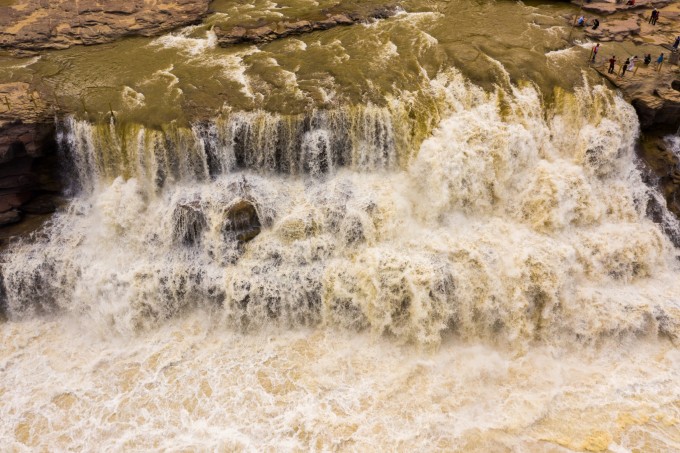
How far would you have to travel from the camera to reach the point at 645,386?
11703 mm

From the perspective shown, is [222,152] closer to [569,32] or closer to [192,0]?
[192,0]

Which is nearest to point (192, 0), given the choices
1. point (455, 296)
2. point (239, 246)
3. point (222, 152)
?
point (222, 152)

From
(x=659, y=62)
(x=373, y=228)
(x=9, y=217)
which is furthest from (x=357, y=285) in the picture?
(x=659, y=62)

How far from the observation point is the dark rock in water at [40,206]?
588 inches

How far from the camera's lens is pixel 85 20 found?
1970cm

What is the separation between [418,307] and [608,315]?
5.19 m

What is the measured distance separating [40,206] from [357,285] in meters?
10.4

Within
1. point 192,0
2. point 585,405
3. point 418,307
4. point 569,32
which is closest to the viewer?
point 585,405

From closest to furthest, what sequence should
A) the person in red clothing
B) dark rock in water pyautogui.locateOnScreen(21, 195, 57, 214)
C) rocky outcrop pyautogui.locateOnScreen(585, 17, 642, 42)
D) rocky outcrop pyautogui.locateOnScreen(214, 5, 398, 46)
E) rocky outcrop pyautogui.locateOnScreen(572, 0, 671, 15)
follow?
dark rock in water pyautogui.locateOnScreen(21, 195, 57, 214) < the person in red clothing < rocky outcrop pyautogui.locateOnScreen(585, 17, 642, 42) < rocky outcrop pyautogui.locateOnScreen(214, 5, 398, 46) < rocky outcrop pyautogui.locateOnScreen(572, 0, 671, 15)

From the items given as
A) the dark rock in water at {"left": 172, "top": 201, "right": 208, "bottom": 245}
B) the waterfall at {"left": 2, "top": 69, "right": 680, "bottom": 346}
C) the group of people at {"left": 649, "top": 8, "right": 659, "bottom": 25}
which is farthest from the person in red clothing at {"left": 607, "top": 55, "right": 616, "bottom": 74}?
the dark rock in water at {"left": 172, "top": 201, "right": 208, "bottom": 245}

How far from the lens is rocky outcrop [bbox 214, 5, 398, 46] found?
60.6ft

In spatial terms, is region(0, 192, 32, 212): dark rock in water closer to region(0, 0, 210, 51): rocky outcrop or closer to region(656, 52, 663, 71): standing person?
region(0, 0, 210, 51): rocky outcrop

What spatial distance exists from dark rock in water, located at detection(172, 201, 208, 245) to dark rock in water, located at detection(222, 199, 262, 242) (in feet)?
2.49

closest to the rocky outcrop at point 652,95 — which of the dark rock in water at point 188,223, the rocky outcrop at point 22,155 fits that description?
the dark rock in water at point 188,223
